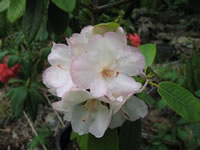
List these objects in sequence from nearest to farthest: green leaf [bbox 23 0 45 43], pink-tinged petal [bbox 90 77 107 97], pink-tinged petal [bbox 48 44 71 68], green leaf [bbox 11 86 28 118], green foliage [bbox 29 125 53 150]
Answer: pink-tinged petal [bbox 90 77 107 97] < pink-tinged petal [bbox 48 44 71 68] < green leaf [bbox 23 0 45 43] < green leaf [bbox 11 86 28 118] < green foliage [bbox 29 125 53 150]

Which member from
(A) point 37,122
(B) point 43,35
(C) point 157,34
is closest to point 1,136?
(A) point 37,122

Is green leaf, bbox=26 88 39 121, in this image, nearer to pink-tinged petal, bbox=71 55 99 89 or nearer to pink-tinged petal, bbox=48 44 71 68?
pink-tinged petal, bbox=48 44 71 68

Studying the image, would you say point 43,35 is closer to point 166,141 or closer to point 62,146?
point 62,146

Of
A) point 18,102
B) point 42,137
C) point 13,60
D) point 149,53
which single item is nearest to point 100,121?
point 149,53

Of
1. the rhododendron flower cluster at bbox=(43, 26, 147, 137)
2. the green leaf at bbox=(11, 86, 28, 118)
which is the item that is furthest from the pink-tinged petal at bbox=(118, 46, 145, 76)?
the green leaf at bbox=(11, 86, 28, 118)

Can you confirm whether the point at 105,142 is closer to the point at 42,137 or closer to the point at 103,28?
the point at 103,28

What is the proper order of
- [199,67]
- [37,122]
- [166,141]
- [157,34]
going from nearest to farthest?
[199,67]
[166,141]
[37,122]
[157,34]

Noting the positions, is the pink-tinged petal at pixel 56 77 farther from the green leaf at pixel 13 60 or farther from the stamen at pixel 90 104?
the green leaf at pixel 13 60
